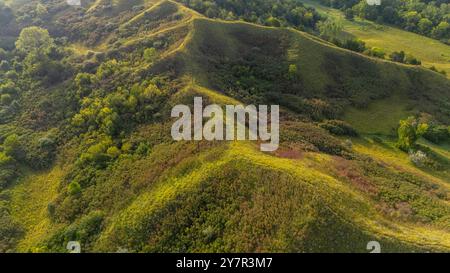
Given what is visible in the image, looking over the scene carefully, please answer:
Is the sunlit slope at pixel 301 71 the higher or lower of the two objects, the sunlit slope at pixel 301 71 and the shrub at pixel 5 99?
the higher

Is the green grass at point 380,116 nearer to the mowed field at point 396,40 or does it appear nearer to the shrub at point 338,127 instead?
the shrub at point 338,127

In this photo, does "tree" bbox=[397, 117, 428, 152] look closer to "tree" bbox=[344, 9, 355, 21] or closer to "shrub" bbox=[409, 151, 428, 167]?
"shrub" bbox=[409, 151, 428, 167]

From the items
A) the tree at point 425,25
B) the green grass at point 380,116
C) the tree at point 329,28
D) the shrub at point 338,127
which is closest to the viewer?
the shrub at point 338,127

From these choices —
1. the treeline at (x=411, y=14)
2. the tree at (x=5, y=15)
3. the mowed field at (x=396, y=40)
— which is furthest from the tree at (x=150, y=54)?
the treeline at (x=411, y=14)

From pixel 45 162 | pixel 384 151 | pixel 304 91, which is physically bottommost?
pixel 45 162

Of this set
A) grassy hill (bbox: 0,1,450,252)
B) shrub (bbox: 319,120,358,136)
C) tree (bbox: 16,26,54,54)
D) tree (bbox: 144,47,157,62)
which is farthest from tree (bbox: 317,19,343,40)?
tree (bbox: 16,26,54,54)

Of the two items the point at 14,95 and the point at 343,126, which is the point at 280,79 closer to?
the point at 343,126

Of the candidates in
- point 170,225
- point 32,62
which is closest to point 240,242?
point 170,225
